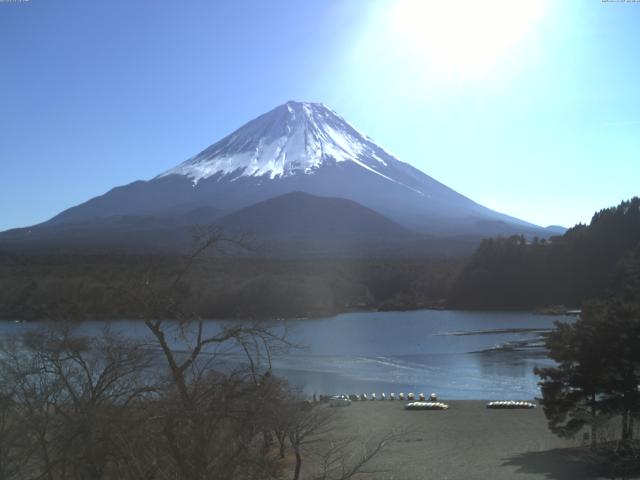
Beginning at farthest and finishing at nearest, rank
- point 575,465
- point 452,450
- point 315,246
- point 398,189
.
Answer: point 398,189
point 315,246
point 452,450
point 575,465

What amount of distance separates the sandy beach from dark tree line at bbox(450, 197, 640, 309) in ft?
104

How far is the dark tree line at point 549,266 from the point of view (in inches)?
1785

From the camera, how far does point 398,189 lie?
84625 mm

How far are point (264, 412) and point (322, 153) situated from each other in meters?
85.8

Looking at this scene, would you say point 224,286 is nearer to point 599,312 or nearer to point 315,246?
point 599,312

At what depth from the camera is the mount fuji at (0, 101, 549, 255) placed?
2803 inches

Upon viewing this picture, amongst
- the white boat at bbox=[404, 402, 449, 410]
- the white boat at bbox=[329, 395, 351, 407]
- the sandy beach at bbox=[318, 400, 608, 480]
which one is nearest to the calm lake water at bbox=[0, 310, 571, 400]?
the white boat at bbox=[329, 395, 351, 407]

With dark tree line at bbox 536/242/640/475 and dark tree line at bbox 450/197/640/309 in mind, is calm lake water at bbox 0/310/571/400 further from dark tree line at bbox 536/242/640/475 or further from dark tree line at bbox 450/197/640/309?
dark tree line at bbox 450/197/640/309

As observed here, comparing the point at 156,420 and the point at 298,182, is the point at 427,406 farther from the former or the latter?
the point at 298,182

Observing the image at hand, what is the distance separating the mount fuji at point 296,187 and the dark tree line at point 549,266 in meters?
19.2

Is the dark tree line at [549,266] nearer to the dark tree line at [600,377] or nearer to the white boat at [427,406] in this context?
the white boat at [427,406]

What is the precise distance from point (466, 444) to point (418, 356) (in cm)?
1424

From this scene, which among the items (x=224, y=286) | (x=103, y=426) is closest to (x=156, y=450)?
(x=103, y=426)

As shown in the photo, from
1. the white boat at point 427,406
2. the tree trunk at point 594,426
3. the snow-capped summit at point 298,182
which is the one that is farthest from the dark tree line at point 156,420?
the snow-capped summit at point 298,182
